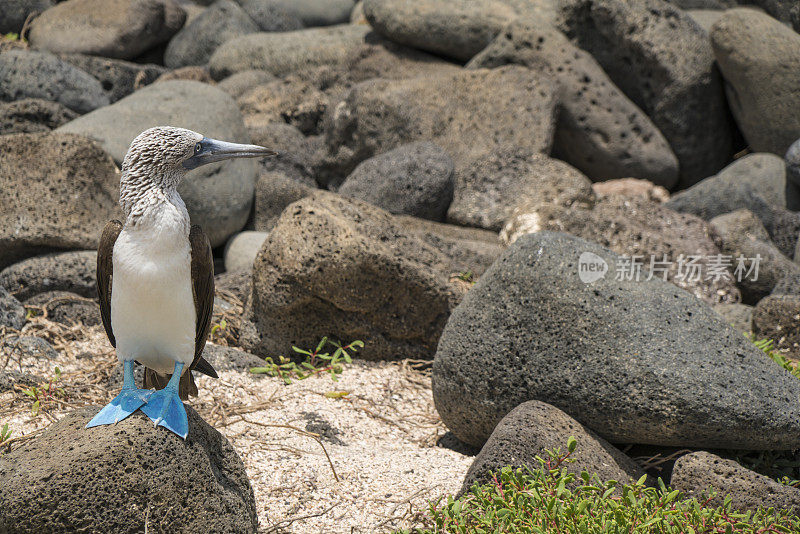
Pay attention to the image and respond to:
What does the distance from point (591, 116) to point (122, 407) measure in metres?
7.02

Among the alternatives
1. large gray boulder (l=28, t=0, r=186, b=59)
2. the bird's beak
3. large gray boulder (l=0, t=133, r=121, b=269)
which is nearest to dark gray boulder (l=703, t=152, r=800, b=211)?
large gray boulder (l=0, t=133, r=121, b=269)

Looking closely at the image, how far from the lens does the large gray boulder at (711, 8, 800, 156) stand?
848cm

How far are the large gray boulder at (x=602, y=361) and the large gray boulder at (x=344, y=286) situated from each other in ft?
2.41

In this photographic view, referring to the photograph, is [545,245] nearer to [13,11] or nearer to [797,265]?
[797,265]

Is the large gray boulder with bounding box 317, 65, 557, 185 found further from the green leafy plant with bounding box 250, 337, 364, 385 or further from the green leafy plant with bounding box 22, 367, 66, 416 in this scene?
the green leafy plant with bounding box 22, 367, 66, 416

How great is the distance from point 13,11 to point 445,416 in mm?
10369

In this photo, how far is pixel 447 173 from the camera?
7227 millimetres

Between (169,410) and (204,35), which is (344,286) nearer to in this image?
(169,410)

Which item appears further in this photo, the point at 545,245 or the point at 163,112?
the point at 163,112

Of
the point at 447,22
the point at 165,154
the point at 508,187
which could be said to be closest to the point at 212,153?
the point at 165,154

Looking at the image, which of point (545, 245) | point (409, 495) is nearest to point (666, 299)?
point (545, 245)

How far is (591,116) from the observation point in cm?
876

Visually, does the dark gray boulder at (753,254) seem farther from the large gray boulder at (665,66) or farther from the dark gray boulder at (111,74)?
the dark gray boulder at (111,74)

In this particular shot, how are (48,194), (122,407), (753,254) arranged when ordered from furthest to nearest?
(753,254), (48,194), (122,407)
